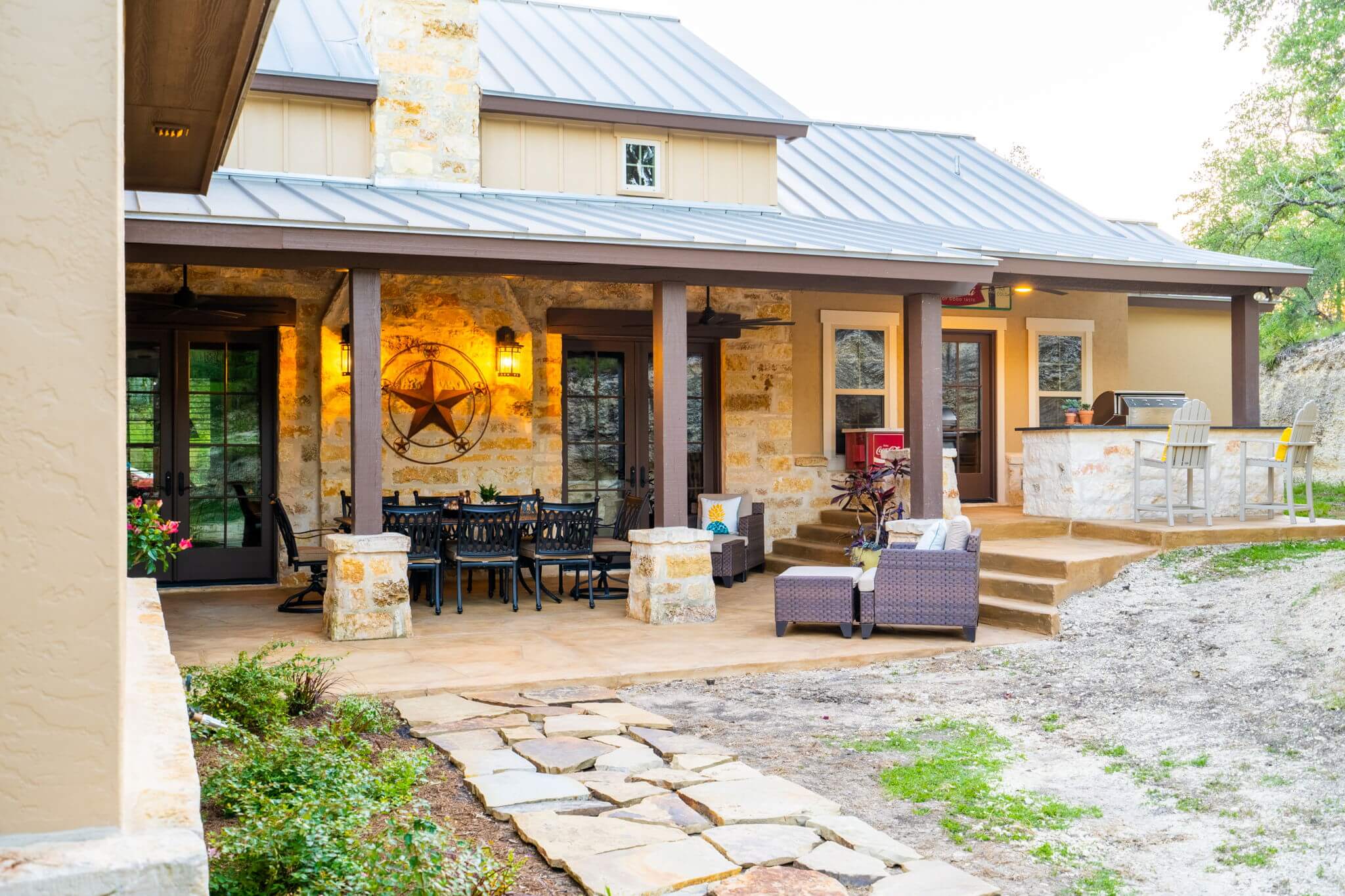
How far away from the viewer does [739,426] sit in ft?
38.5

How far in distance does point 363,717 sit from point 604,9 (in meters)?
10.2

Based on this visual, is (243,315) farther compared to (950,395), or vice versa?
(950,395)

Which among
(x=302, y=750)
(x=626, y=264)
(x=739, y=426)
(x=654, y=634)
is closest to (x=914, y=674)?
(x=654, y=634)

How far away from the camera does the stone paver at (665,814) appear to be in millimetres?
3761

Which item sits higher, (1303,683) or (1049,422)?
(1049,422)

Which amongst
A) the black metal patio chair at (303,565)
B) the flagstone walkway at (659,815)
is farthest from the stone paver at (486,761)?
the black metal patio chair at (303,565)

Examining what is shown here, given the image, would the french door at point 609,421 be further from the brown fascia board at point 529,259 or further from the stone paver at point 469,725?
the stone paver at point 469,725

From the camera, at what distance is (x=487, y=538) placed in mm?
8547

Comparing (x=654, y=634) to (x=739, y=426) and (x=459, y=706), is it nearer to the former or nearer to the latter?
(x=459, y=706)

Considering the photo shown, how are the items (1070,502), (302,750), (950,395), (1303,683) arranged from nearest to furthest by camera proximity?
(302,750) < (1303,683) < (1070,502) < (950,395)

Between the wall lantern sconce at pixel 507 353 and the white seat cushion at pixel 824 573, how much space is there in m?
3.87

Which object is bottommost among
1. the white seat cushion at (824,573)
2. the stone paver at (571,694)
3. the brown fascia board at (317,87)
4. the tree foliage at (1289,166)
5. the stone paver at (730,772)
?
the stone paver at (571,694)

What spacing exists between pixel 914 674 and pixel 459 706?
2.78 m

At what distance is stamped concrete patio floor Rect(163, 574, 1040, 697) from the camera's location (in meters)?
6.39
